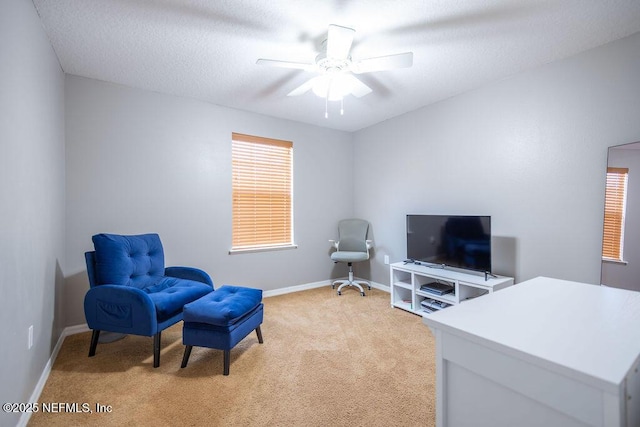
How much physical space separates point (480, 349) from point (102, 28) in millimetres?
2952

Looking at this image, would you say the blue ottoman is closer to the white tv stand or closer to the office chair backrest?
the white tv stand

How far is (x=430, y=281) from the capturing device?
345 centimetres

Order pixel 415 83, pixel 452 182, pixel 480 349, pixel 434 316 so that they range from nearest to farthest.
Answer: pixel 480 349 < pixel 434 316 < pixel 415 83 < pixel 452 182

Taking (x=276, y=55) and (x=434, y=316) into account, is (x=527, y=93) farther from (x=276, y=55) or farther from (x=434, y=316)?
(x=434, y=316)

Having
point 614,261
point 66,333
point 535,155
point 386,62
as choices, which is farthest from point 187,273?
point 614,261

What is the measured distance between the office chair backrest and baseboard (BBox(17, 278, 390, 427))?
0.59 m

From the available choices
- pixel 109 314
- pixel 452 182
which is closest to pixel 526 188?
pixel 452 182

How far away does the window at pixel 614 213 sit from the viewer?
2096 millimetres

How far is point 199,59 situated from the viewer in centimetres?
243

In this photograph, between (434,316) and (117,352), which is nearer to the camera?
(434,316)

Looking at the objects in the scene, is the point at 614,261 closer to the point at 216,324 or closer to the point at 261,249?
the point at 216,324

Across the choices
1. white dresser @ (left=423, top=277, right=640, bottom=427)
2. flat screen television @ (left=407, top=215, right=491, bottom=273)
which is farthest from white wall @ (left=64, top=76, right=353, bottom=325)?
white dresser @ (left=423, top=277, right=640, bottom=427)

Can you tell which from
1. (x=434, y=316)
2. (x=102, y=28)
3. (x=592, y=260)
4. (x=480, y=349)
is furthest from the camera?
(x=592, y=260)

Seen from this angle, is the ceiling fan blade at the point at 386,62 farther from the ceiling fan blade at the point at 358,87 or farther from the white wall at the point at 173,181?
the white wall at the point at 173,181
